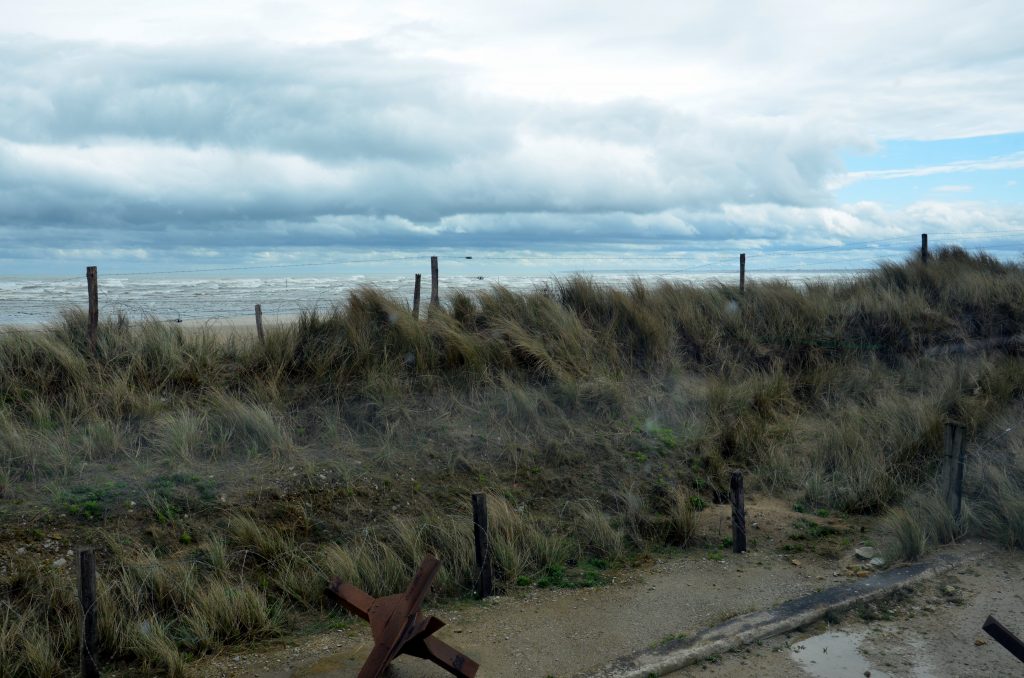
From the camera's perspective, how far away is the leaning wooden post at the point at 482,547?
618 centimetres

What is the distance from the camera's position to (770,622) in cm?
548

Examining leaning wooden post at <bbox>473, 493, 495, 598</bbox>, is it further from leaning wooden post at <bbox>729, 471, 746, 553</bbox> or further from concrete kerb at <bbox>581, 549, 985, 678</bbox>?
leaning wooden post at <bbox>729, 471, 746, 553</bbox>

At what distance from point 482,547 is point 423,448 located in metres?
2.15

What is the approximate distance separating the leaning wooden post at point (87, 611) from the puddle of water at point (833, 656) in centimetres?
411

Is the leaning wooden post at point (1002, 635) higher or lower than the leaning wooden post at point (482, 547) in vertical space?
higher

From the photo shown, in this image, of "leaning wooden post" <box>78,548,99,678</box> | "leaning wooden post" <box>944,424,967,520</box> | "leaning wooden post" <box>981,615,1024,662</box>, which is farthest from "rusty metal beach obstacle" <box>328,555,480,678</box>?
"leaning wooden post" <box>944,424,967,520</box>

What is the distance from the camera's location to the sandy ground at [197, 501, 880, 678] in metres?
5.17

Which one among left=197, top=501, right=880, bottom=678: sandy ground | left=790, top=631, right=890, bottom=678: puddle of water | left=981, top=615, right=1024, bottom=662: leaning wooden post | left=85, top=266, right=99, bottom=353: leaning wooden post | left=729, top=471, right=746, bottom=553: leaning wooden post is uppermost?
left=85, top=266, right=99, bottom=353: leaning wooden post

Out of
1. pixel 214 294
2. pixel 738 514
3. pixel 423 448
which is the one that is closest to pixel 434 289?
pixel 423 448

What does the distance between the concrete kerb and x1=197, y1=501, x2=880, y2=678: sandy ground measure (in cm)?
17

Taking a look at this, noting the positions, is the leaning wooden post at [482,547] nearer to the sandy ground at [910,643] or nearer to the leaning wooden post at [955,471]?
the sandy ground at [910,643]

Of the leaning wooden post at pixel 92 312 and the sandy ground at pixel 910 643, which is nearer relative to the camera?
the sandy ground at pixel 910 643

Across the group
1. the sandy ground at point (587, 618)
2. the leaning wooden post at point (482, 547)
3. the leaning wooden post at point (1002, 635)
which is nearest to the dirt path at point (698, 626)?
the sandy ground at point (587, 618)

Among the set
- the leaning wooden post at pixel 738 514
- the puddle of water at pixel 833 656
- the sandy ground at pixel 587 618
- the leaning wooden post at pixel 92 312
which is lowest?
the sandy ground at pixel 587 618
